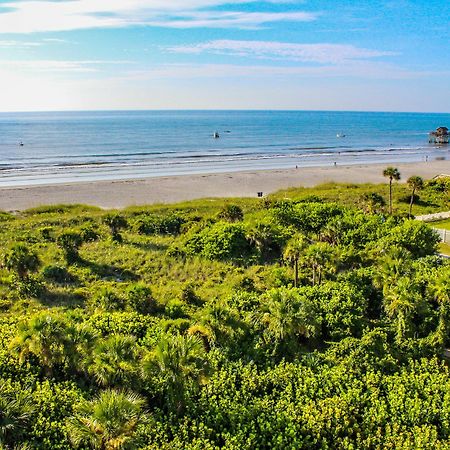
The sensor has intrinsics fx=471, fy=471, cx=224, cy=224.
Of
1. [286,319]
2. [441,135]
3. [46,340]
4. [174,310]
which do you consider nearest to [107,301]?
[174,310]

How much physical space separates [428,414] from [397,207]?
39.4 meters

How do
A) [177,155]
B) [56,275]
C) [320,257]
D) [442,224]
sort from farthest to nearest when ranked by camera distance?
[177,155] → [442,224] → [56,275] → [320,257]

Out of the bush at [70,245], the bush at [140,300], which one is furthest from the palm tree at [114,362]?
the bush at [70,245]

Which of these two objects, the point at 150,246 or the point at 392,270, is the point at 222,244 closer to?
the point at 150,246

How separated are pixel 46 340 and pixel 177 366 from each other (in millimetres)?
5425

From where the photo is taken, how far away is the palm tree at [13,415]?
14.5 m

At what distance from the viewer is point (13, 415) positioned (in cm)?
1498

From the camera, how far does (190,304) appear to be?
92.8 ft

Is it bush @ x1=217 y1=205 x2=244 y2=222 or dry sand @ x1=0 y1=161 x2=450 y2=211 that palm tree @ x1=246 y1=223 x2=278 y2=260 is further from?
dry sand @ x1=0 y1=161 x2=450 y2=211

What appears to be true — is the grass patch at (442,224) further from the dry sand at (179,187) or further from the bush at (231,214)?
the dry sand at (179,187)

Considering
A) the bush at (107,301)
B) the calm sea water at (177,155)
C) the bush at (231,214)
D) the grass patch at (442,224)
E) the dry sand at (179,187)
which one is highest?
the calm sea water at (177,155)

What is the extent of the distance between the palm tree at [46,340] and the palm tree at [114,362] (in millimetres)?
1390

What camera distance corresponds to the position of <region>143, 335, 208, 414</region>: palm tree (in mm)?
16828

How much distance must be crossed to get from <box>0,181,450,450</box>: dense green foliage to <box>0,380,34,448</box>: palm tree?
0.07 m
